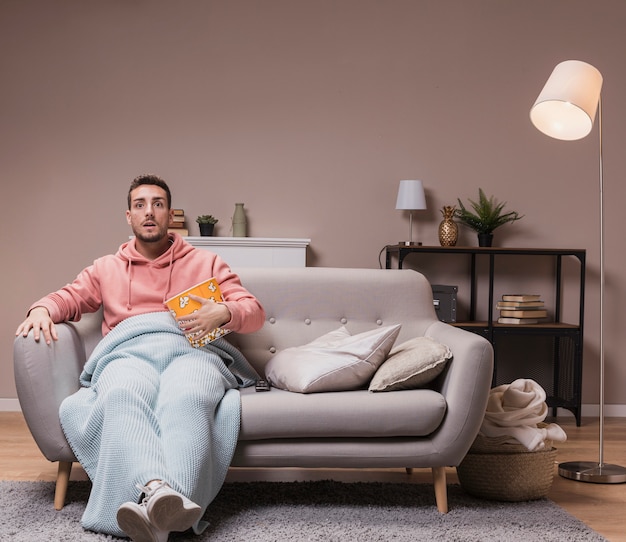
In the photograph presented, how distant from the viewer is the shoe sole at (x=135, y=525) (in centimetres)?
194

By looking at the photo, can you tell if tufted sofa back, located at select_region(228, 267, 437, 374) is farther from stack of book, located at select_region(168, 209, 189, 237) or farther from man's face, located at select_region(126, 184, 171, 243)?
stack of book, located at select_region(168, 209, 189, 237)

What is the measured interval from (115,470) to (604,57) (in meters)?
3.81

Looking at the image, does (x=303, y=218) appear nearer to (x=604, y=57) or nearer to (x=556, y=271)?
(x=556, y=271)

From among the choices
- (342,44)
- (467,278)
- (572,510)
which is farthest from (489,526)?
(342,44)

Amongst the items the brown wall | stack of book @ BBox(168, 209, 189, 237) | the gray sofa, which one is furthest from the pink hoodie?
the brown wall

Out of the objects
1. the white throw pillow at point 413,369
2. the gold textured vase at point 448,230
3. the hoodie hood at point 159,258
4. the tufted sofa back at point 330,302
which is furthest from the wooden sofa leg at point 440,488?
the gold textured vase at point 448,230

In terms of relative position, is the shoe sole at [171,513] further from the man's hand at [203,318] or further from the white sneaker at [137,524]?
the man's hand at [203,318]

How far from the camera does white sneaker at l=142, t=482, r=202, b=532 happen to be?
195cm

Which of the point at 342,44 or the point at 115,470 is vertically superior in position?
the point at 342,44

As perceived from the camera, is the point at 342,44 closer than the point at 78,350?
No

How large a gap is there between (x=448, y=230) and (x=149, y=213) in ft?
6.83

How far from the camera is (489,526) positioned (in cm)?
241

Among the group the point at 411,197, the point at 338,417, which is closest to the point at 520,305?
the point at 411,197

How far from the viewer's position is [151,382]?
8.02ft
